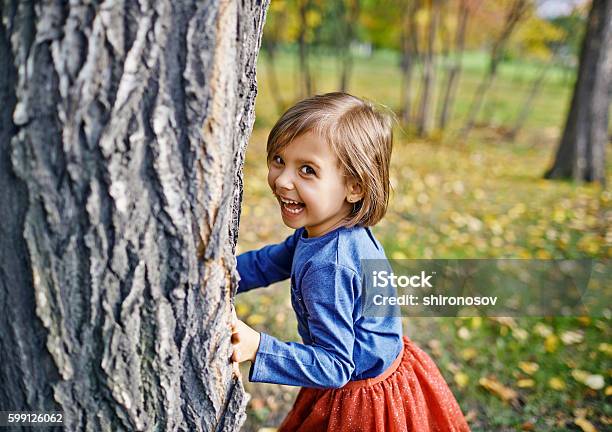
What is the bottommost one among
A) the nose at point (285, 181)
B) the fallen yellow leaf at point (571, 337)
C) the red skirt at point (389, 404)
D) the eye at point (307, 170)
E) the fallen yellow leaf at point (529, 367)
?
the fallen yellow leaf at point (571, 337)

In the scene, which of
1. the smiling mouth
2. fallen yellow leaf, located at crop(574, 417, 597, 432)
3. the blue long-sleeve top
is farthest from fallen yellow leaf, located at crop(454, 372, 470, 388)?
the smiling mouth

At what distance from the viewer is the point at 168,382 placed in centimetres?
143

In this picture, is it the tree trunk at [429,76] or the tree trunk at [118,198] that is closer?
the tree trunk at [118,198]

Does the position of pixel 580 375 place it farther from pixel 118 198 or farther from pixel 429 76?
pixel 429 76

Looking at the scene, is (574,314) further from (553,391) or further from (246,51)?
(246,51)

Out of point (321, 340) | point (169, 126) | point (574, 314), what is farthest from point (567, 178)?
point (169, 126)

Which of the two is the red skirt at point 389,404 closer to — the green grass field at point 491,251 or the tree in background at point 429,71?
the green grass field at point 491,251

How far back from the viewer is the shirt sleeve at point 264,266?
2105mm

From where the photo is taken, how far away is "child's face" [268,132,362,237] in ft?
5.69

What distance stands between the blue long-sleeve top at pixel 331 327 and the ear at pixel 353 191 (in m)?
0.10

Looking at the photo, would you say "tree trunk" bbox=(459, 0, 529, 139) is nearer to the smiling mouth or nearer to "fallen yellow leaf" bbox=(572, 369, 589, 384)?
"fallen yellow leaf" bbox=(572, 369, 589, 384)

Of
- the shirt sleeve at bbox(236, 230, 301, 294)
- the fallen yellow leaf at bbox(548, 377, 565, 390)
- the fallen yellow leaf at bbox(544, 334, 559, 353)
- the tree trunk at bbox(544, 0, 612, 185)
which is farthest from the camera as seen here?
the tree trunk at bbox(544, 0, 612, 185)

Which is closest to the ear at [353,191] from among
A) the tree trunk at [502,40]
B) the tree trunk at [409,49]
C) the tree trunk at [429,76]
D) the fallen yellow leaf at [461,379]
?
the fallen yellow leaf at [461,379]

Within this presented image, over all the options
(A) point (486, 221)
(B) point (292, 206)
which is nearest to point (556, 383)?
(B) point (292, 206)
